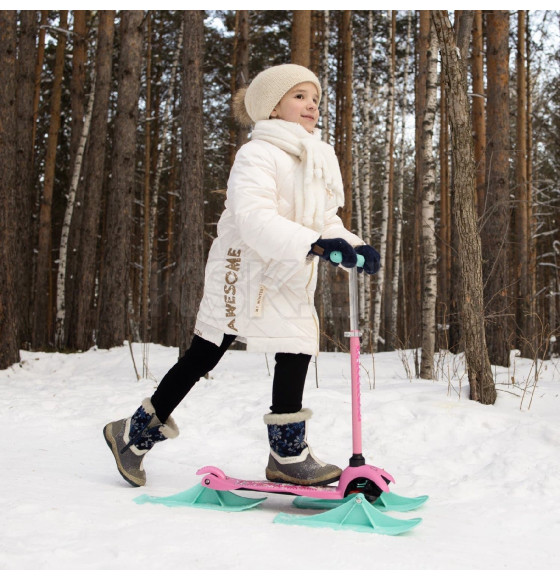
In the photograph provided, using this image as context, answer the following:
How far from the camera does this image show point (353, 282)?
2.68 meters

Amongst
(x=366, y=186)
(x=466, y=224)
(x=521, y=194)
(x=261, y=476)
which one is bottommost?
(x=261, y=476)

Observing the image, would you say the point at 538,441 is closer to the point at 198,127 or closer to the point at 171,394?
the point at 171,394

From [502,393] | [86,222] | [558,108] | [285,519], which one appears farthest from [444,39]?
[558,108]

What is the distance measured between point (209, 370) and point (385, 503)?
97cm

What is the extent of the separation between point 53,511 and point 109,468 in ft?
3.85

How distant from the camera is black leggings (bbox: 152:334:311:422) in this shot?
2.78m

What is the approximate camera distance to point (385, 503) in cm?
267

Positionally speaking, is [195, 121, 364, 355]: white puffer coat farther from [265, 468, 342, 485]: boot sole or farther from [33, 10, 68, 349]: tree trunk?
[33, 10, 68, 349]: tree trunk

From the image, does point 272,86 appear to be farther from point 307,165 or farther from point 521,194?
point 521,194

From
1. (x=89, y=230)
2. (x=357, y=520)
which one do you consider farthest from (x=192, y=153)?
(x=357, y=520)

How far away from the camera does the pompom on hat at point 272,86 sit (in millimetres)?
2861

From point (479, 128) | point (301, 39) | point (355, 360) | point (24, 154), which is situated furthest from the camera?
point (479, 128)

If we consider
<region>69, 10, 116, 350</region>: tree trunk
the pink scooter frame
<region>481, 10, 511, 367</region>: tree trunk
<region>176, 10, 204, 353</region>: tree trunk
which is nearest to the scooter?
the pink scooter frame

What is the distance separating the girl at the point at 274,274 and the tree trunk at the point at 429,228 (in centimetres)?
360
